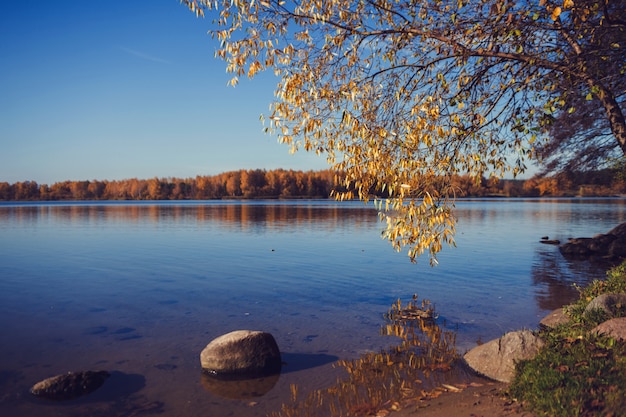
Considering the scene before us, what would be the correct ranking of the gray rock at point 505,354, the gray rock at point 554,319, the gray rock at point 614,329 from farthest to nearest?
the gray rock at point 554,319, the gray rock at point 505,354, the gray rock at point 614,329

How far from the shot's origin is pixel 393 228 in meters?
9.33

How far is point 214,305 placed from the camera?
58.0ft

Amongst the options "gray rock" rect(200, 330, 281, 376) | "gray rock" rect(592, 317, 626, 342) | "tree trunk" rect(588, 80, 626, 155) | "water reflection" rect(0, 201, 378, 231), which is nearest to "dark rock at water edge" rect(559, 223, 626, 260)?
"tree trunk" rect(588, 80, 626, 155)

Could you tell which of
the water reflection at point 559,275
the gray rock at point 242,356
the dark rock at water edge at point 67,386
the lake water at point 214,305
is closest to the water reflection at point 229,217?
the lake water at point 214,305

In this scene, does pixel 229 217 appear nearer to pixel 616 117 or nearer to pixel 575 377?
pixel 616 117

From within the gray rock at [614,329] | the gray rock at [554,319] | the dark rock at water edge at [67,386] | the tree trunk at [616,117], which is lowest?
the dark rock at water edge at [67,386]

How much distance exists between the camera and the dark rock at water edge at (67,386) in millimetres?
9930

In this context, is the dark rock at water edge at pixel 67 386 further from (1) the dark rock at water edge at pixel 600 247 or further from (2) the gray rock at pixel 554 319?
(1) the dark rock at water edge at pixel 600 247

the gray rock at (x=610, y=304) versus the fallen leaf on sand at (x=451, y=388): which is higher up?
the gray rock at (x=610, y=304)

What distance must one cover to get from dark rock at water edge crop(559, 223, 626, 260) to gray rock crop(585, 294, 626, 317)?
68.2 ft

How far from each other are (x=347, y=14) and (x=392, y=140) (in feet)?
9.84

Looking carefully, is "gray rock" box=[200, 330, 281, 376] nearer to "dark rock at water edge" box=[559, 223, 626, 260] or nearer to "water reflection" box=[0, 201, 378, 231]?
"dark rock at water edge" box=[559, 223, 626, 260]

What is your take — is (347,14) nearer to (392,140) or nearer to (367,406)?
(392,140)

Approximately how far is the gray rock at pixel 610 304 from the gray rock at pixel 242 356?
292 inches
